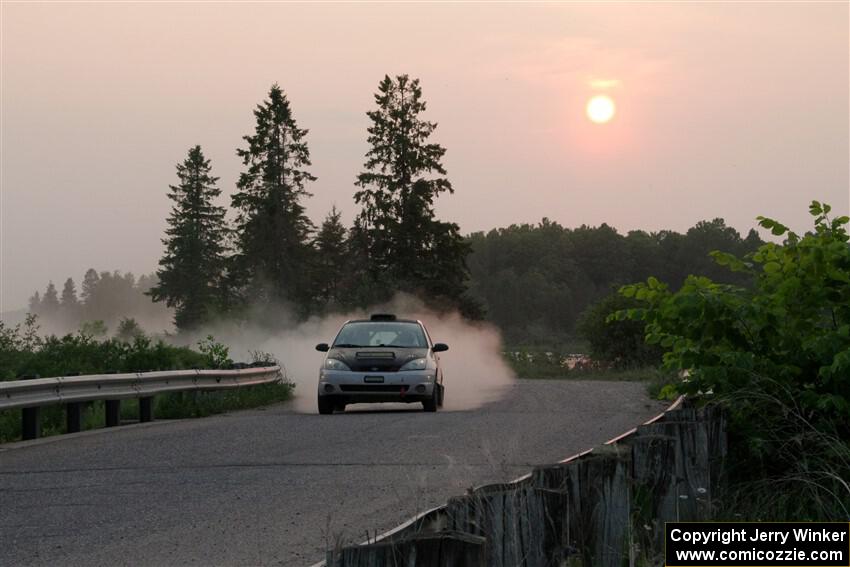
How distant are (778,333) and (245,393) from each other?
17.8 m

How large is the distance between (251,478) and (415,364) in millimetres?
10902

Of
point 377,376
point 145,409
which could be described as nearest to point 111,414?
point 145,409

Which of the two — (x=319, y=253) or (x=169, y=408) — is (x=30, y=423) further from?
(x=319, y=253)

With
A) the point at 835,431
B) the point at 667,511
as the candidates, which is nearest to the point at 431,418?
the point at 835,431

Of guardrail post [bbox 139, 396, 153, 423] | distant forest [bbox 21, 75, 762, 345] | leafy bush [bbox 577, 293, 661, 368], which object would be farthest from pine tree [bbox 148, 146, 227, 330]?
guardrail post [bbox 139, 396, 153, 423]

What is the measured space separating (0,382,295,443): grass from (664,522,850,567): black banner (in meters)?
14.2

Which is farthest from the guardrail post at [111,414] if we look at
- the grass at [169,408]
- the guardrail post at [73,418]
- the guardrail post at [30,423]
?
the guardrail post at [30,423]

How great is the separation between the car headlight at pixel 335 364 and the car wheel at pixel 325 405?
597 mm

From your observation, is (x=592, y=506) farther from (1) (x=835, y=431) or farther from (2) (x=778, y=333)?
(2) (x=778, y=333)

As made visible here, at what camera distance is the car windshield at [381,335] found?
2391 cm

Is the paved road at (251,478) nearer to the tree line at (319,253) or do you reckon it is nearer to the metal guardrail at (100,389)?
the metal guardrail at (100,389)

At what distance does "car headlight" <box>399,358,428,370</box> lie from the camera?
2297cm

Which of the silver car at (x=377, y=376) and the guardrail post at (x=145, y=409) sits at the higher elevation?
the silver car at (x=377, y=376)

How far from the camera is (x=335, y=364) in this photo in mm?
23094
